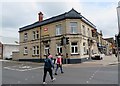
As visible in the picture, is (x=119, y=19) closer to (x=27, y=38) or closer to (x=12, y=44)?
(x=27, y=38)

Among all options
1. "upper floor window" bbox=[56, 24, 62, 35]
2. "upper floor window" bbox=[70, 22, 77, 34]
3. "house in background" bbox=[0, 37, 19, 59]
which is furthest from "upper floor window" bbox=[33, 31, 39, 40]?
"house in background" bbox=[0, 37, 19, 59]

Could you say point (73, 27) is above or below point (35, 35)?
above

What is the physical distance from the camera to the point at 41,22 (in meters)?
35.3

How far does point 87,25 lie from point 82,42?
554 centimetres

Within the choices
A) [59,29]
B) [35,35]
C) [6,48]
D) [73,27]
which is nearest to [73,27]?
[73,27]

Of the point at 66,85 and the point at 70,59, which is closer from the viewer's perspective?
the point at 66,85

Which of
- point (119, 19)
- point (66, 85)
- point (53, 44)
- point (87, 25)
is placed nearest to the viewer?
point (119, 19)

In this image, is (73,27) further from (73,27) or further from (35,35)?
(35,35)

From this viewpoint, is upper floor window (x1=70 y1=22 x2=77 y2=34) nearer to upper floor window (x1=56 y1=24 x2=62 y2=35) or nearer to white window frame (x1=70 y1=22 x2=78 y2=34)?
white window frame (x1=70 y1=22 x2=78 y2=34)

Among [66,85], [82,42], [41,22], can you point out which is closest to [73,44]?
[82,42]

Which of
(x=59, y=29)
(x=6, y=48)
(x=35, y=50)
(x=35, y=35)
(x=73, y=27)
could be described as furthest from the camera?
(x=6, y=48)

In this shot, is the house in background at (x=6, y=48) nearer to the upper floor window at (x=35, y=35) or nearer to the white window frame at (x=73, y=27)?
the upper floor window at (x=35, y=35)

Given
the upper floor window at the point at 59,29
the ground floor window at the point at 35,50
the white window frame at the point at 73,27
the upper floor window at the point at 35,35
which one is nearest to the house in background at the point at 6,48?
the ground floor window at the point at 35,50

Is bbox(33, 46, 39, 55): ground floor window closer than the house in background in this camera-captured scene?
Yes
